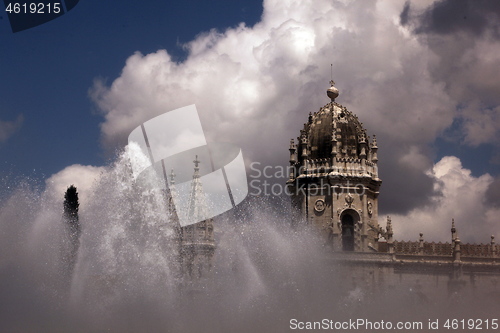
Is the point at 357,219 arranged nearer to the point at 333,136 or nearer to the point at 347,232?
the point at 347,232

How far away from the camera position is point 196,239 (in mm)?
57375

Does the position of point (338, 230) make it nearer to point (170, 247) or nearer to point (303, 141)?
point (303, 141)

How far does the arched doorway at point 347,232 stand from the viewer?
1998 inches

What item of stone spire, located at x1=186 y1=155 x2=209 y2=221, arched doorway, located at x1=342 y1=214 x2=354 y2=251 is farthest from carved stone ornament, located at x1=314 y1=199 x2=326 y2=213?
stone spire, located at x1=186 y1=155 x2=209 y2=221

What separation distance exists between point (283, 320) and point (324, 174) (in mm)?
15735

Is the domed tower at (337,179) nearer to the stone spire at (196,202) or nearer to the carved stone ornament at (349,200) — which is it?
the carved stone ornament at (349,200)

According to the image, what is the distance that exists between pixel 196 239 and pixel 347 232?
42.0ft

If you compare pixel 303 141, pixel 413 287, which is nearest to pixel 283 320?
pixel 413 287

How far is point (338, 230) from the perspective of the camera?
50.0m

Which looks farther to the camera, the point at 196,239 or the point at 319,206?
the point at 196,239

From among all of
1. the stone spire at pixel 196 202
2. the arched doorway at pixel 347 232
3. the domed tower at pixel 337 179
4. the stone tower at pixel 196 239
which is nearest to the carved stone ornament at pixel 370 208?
the domed tower at pixel 337 179

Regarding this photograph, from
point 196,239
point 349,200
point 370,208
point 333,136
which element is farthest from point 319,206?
point 196,239

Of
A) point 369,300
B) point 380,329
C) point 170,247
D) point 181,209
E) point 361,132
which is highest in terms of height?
point 361,132

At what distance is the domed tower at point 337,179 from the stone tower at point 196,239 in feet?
27.6
